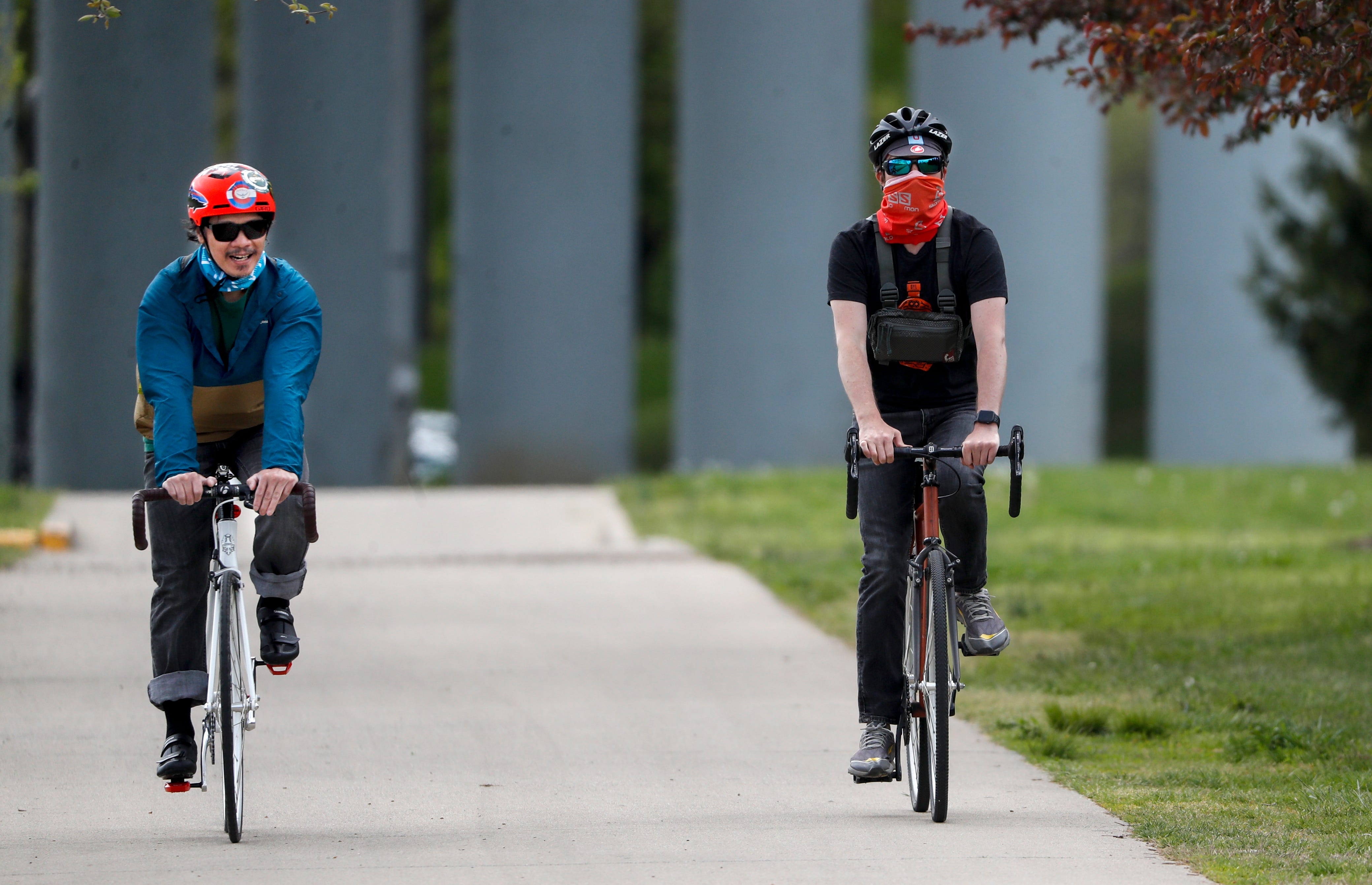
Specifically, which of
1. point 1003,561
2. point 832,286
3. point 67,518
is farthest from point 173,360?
point 67,518

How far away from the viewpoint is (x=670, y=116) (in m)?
39.7

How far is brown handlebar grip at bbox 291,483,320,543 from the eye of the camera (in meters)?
5.61

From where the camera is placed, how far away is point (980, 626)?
593cm

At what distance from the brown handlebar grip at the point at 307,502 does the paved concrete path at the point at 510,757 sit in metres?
0.94

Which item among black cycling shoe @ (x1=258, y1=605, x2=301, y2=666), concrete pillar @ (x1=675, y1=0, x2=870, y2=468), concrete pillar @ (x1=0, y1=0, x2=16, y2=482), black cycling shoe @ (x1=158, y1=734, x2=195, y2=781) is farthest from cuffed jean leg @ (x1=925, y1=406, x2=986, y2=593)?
concrete pillar @ (x1=675, y1=0, x2=870, y2=468)

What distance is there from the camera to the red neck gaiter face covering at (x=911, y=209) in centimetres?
580

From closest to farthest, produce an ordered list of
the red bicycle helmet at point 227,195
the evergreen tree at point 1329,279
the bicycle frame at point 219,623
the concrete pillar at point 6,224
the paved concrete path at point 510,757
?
the paved concrete path at point 510,757
the bicycle frame at point 219,623
the red bicycle helmet at point 227,195
the concrete pillar at point 6,224
the evergreen tree at point 1329,279

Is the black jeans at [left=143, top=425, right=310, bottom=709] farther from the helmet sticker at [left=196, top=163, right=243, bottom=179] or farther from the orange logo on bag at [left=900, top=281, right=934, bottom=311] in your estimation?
the orange logo on bag at [left=900, top=281, right=934, bottom=311]

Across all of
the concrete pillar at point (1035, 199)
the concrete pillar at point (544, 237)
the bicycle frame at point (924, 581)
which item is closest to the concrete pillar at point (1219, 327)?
the concrete pillar at point (1035, 199)

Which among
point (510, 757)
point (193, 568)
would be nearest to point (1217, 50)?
point (510, 757)

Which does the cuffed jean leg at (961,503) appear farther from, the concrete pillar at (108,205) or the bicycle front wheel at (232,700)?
the concrete pillar at (108,205)

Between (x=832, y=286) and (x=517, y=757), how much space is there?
2359 millimetres

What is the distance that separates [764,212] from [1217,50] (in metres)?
14.2

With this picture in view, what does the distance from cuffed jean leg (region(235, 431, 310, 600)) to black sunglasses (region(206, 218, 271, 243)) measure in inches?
27.2
